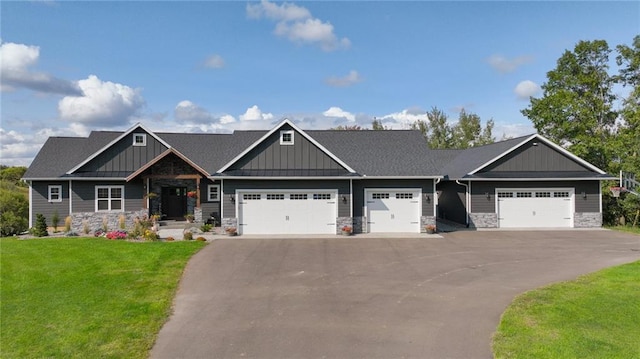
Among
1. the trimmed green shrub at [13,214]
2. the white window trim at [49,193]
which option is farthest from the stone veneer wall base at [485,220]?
the trimmed green shrub at [13,214]

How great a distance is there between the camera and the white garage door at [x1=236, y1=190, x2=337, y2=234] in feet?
63.4

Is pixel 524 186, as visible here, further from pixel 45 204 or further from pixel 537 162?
pixel 45 204

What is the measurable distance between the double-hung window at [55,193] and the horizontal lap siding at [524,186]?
77.3 feet

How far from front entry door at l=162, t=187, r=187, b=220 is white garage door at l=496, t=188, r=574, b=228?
18.6 metres

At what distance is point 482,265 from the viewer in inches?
496

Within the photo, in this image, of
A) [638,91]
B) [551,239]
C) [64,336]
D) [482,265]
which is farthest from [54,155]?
[638,91]

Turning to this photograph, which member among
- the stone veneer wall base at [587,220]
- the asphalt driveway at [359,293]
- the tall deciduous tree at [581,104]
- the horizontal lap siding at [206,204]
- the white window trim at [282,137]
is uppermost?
the tall deciduous tree at [581,104]

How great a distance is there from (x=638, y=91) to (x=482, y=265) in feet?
67.2

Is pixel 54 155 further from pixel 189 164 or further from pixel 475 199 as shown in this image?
A: pixel 475 199

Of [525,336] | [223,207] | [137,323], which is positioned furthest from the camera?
[223,207]

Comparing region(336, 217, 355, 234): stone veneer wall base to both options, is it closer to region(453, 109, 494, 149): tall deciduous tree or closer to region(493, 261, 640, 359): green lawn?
region(493, 261, 640, 359): green lawn

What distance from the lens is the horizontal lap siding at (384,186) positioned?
1977cm

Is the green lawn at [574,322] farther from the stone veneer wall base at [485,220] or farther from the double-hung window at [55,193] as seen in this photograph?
the double-hung window at [55,193]

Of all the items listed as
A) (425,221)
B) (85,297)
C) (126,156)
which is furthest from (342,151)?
(85,297)
